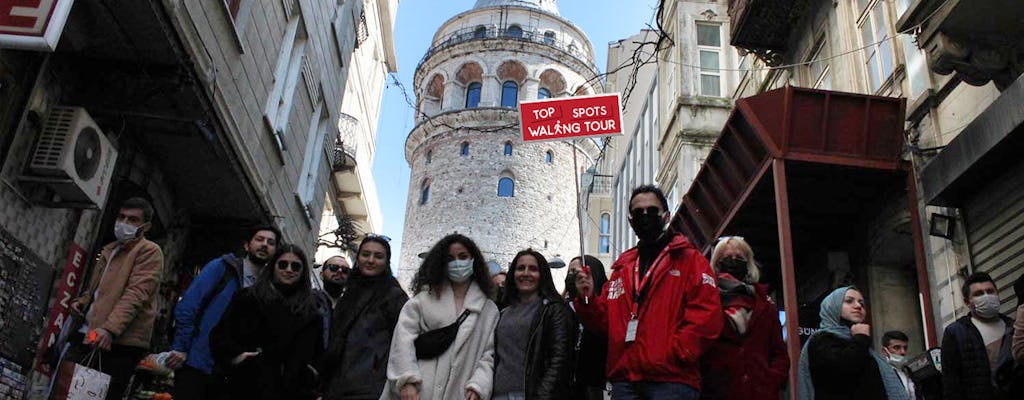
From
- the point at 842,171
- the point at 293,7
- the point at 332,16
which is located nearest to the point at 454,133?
the point at 332,16

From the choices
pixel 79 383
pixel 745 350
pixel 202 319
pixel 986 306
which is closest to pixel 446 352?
pixel 745 350

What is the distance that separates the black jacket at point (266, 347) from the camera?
16.0 feet

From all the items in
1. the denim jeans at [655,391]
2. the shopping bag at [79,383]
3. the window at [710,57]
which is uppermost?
the window at [710,57]

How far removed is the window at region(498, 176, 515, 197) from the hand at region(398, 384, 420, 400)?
118ft

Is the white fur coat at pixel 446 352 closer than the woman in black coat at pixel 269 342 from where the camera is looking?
Yes

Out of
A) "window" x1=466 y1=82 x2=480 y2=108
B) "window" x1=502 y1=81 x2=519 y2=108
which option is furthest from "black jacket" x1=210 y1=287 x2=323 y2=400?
"window" x1=502 y1=81 x2=519 y2=108

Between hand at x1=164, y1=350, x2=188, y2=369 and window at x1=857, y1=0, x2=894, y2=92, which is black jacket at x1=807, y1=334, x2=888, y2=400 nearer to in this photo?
hand at x1=164, y1=350, x2=188, y2=369

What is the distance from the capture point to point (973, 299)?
5492 mm

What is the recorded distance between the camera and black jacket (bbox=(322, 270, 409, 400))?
4719mm

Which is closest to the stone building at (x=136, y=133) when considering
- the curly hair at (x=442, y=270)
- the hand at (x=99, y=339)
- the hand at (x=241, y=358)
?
the hand at (x=99, y=339)

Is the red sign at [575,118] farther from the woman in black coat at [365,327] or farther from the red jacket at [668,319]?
the red jacket at [668,319]

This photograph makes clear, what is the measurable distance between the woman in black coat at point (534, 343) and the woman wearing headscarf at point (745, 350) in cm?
86

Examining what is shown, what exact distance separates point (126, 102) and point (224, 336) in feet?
10.1

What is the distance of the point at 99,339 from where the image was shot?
15.8ft
